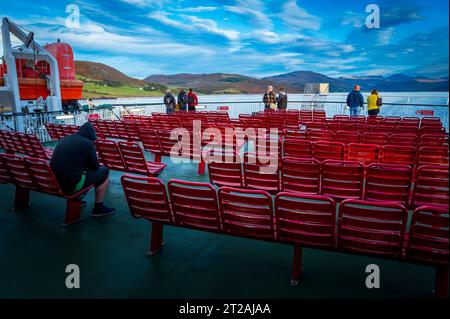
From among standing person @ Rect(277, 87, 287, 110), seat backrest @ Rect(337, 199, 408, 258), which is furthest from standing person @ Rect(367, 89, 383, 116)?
seat backrest @ Rect(337, 199, 408, 258)

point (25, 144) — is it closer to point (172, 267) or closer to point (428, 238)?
point (172, 267)

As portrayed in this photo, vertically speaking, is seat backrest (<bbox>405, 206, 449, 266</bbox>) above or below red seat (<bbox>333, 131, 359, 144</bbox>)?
below

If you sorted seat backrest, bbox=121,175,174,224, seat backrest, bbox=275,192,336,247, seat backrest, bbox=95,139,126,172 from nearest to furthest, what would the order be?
seat backrest, bbox=275,192,336,247
seat backrest, bbox=121,175,174,224
seat backrest, bbox=95,139,126,172

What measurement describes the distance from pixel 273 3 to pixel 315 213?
40.5 m

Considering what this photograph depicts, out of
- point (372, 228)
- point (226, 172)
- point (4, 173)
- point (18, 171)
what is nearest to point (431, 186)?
point (372, 228)

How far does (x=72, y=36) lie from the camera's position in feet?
58.7

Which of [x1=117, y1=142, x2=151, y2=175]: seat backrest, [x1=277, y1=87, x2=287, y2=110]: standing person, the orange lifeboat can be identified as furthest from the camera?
[x1=277, y1=87, x2=287, y2=110]: standing person

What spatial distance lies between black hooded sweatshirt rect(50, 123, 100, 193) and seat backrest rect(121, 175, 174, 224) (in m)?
1.10

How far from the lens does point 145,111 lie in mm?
16156

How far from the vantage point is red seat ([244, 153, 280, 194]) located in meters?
4.18

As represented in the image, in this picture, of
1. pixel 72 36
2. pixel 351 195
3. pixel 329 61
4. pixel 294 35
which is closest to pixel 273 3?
pixel 294 35

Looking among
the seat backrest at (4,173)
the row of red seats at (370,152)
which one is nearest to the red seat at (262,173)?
the row of red seats at (370,152)

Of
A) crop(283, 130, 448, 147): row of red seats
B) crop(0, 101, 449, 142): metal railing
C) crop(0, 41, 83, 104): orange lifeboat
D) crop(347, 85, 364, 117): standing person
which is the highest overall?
crop(0, 41, 83, 104): orange lifeboat

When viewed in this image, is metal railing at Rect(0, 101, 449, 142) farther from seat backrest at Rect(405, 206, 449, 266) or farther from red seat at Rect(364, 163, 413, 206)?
seat backrest at Rect(405, 206, 449, 266)
